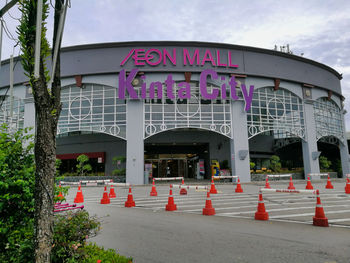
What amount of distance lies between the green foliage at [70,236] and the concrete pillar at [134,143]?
20.2 metres

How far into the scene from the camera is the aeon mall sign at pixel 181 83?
24.1 meters

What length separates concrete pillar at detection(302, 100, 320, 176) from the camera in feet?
87.8

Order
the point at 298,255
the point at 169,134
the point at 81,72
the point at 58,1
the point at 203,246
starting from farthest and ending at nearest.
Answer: the point at 169,134 → the point at 81,72 → the point at 203,246 → the point at 298,255 → the point at 58,1

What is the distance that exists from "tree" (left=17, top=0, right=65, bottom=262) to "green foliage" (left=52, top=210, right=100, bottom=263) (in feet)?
0.99

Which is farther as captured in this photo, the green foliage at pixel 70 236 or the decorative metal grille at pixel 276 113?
the decorative metal grille at pixel 276 113

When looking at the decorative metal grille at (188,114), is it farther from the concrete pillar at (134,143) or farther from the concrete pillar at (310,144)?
the concrete pillar at (310,144)

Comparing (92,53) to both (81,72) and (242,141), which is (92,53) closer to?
(81,72)

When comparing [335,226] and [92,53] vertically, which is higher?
[92,53]

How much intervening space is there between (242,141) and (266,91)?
6877 millimetres

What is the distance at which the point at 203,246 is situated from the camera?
4965mm

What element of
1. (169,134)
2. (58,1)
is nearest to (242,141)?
(169,134)

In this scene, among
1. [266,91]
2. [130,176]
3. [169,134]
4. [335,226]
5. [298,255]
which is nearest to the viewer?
[298,255]

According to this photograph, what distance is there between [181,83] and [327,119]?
19.5 meters

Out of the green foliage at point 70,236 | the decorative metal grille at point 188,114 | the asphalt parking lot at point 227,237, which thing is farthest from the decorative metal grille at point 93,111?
the green foliage at point 70,236
